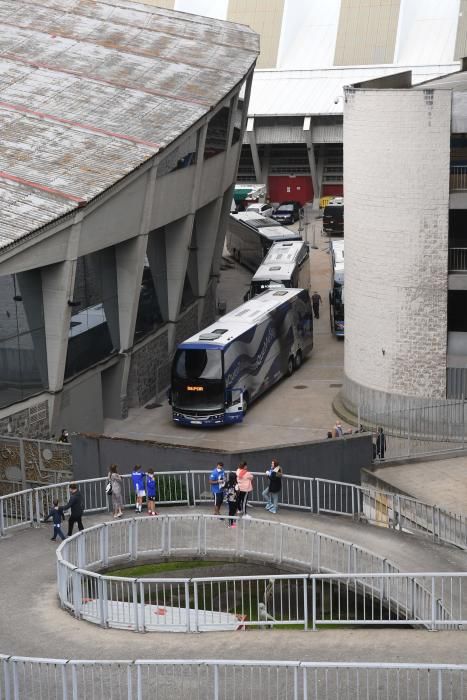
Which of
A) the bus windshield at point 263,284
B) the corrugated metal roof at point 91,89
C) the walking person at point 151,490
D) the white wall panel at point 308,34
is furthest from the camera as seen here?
the white wall panel at point 308,34

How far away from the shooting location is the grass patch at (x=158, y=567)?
27.7 meters

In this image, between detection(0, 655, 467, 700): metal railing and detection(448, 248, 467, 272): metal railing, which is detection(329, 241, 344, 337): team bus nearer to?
detection(448, 248, 467, 272): metal railing

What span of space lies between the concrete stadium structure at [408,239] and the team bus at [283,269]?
12.2 metres

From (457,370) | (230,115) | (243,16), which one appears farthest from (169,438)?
(243,16)

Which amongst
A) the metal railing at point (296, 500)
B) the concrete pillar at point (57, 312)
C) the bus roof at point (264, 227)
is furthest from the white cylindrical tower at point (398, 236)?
the bus roof at point (264, 227)

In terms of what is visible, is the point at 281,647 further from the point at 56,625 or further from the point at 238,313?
the point at 238,313

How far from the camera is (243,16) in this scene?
303 ft

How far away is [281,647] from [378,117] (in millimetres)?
21493

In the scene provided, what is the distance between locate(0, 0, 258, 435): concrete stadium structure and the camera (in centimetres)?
3872

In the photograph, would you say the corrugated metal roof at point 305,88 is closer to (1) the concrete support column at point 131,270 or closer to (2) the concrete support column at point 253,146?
(2) the concrete support column at point 253,146

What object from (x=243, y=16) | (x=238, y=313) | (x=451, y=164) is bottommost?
(x=238, y=313)

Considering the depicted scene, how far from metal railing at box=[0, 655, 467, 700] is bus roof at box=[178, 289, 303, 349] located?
23.3m

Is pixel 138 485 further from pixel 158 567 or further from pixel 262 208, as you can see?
pixel 262 208

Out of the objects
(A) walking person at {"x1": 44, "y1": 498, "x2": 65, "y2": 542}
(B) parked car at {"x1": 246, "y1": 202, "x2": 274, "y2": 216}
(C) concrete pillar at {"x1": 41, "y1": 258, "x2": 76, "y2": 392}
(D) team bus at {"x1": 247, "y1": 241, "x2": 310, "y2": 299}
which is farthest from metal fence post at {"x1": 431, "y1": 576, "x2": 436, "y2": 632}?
(B) parked car at {"x1": 246, "y1": 202, "x2": 274, "y2": 216}
